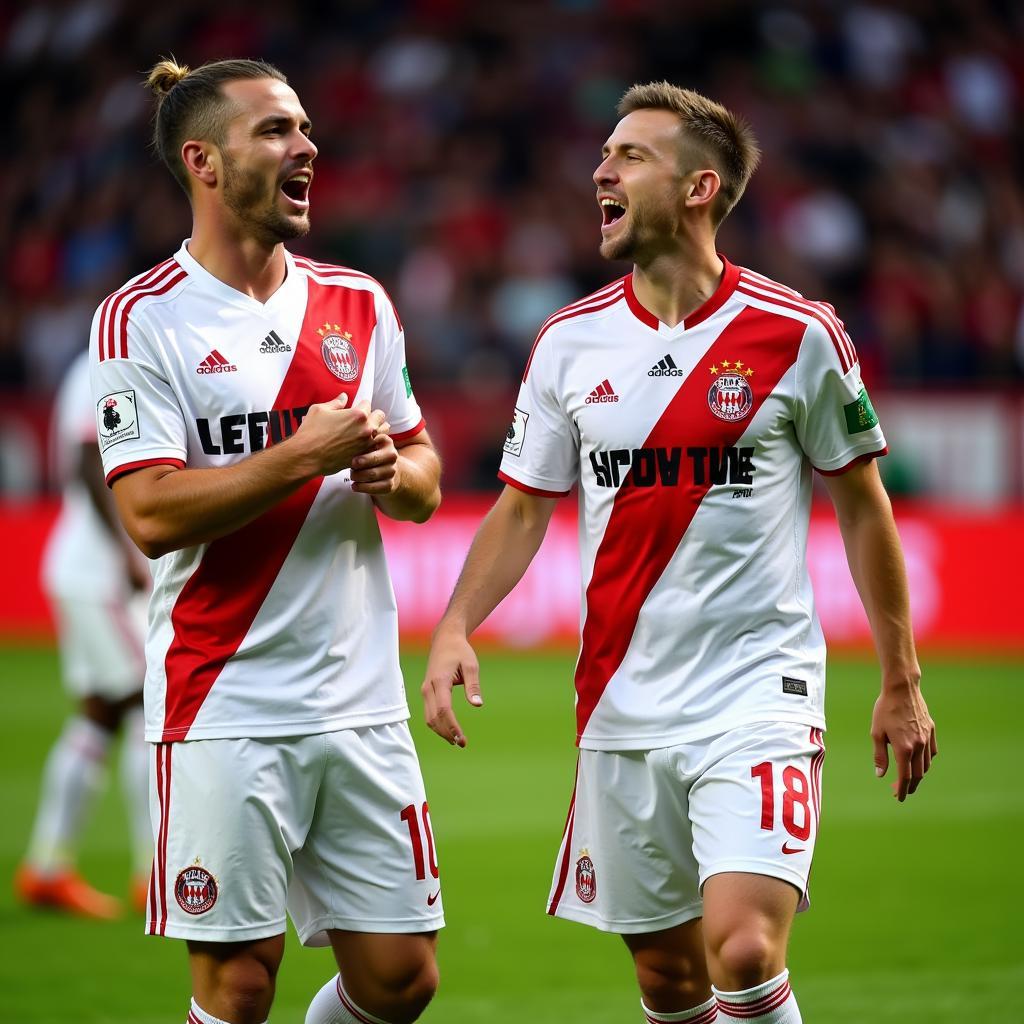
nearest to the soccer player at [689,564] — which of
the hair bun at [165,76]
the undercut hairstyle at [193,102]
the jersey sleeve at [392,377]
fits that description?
the jersey sleeve at [392,377]

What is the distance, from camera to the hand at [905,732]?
13.5 ft

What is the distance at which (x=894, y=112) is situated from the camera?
1931 centimetres

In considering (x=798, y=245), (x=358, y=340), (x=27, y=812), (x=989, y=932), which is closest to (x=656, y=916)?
(x=358, y=340)

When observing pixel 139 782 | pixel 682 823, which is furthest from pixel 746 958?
pixel 139 782

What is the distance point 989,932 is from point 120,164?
588 inches

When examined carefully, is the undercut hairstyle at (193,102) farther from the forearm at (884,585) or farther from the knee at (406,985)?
the knee at (406,985)

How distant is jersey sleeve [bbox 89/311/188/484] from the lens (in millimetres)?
3951

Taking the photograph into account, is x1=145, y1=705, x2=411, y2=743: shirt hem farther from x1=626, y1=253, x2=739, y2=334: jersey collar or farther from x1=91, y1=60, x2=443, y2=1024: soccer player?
x1=626, y1=253, x2=739, y2=334: jersey collar

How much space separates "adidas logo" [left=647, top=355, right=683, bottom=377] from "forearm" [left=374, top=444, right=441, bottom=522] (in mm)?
585

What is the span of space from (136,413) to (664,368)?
127cm

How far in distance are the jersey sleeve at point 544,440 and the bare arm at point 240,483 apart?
25.1 inches

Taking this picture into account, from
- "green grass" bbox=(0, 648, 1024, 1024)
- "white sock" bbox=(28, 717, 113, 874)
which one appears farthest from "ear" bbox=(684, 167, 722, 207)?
"white sock" bbox=(28, 717, 113, 874)

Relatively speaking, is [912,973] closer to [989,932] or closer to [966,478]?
[989,932]

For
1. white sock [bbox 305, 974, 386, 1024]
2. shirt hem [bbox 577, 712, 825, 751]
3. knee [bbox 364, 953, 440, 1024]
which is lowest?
white sock [bbox 305, 974, 386, 1024]
